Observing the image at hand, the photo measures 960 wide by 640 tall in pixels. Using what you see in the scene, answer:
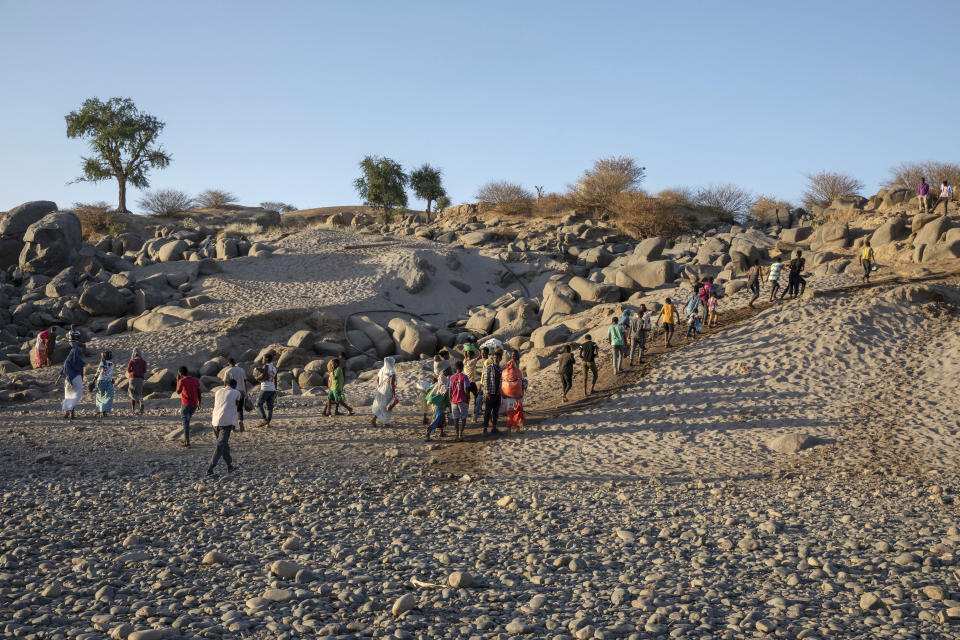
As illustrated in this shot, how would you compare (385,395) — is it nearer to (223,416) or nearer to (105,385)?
(223,416)

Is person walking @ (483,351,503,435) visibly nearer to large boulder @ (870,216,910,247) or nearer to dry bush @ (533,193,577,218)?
large boulder @ (870,216,910,247)

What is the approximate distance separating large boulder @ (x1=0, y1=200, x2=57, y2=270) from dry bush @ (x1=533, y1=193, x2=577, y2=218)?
86.5 feet

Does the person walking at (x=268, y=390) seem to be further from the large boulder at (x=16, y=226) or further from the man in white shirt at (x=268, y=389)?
the large boulder at (x=16, y=226)

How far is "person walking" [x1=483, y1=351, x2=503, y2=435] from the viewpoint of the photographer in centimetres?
1229

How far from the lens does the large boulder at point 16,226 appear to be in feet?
100

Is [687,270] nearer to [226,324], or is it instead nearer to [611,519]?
[226,324]

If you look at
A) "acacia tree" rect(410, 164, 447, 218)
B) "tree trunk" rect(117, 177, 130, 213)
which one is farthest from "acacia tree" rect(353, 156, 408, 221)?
"tree trunk" rect(117, 177, 130, 213)

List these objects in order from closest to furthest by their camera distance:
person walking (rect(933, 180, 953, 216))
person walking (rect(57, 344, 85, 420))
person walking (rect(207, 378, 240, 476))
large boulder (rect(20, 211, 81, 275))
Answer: person walking (rect(207, 378, 240, 476))
person walking (rect(57, 344, 85, 420))
person walking (rect(933, 180, 953, 216))
large boulder (rect(20, 211, 81, 275))

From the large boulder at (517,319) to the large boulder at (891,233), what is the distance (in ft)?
41.4

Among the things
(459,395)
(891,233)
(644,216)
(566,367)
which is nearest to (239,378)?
(459,395)

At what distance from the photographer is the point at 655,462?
10.9m

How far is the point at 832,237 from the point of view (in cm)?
2767

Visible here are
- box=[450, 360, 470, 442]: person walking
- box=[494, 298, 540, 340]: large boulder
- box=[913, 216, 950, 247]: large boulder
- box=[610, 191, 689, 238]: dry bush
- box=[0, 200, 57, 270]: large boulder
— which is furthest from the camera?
box=[610, 191, 689, 238]: dry bush

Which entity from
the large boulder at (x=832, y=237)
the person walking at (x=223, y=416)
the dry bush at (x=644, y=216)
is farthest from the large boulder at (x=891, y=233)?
the person walking at (x=223, y=416)
